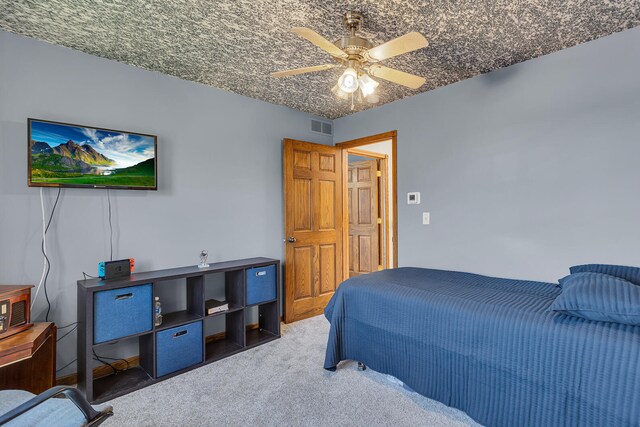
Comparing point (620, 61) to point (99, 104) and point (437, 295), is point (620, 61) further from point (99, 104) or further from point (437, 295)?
point (99, 104)

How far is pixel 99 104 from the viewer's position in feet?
8.64

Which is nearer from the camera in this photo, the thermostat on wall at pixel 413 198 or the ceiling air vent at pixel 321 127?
the thermostat on wall at pixel 413 198

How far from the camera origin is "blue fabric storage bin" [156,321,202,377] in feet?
8.24

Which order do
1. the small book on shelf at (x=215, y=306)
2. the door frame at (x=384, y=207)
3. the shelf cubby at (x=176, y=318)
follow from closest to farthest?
the shelf cubby at (x=176, y=318), the small book on shelf at (x=215, y=306), the door frame at (x=384, y=207)

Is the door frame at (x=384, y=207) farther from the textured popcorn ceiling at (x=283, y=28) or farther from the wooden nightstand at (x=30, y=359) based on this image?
the wooden nightstand at (x=30, y=359)

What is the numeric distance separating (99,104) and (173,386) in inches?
93.1

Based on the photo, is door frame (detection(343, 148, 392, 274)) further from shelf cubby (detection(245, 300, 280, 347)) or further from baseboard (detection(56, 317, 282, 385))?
baseboard (detection(56, 317, 282, 385))

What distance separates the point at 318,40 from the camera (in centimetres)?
184

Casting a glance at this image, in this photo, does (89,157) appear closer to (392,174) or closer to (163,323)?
(163,323)

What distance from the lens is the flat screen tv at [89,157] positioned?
231 cm

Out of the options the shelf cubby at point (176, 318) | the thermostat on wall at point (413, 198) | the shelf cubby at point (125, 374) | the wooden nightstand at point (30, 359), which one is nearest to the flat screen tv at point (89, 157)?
the wooden nightstand at point (30, 359)

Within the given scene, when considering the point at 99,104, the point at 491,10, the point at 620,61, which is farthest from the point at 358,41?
the point at 99,104

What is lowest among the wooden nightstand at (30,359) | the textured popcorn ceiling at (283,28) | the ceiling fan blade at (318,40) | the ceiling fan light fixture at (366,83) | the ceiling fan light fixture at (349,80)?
the wooden nightstand at (30,359)

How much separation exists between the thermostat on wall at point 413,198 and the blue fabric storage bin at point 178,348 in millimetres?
2528
